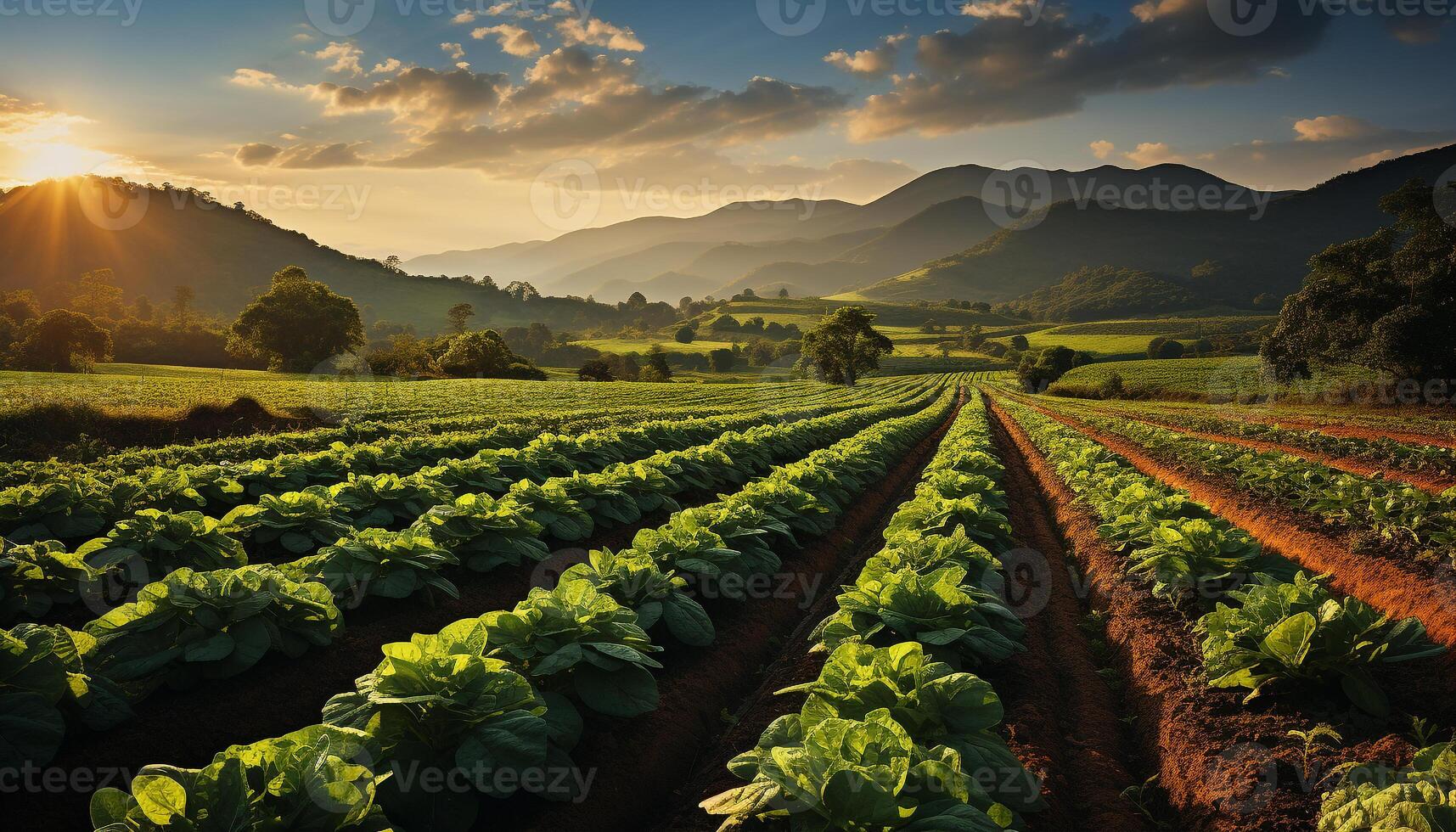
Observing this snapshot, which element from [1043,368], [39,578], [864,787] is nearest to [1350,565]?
[864,787]

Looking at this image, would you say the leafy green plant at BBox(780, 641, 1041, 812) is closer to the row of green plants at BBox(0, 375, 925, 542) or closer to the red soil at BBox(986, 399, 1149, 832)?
the red soil at BBox(986, 399, 1149, 832)

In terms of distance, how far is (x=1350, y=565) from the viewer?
7785 millimetres

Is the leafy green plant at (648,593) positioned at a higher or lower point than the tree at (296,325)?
lower

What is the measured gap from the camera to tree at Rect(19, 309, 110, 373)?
156 feet

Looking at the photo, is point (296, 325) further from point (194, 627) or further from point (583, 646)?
point (583, 646)

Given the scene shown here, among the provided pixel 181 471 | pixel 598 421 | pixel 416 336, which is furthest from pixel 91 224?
pixel 181 471

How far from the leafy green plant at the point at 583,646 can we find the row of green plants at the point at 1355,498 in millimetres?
8091

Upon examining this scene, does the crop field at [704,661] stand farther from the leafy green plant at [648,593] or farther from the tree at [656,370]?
the tree at [656,370]

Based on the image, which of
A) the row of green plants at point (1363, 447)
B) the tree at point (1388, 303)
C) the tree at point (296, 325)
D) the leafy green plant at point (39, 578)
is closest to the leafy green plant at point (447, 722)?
the leafy green plant at point (39, 578)

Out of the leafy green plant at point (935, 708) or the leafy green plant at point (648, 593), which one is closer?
the leafy green plant at point (935, 708)

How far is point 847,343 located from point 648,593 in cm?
7403

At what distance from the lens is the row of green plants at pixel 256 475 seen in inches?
289

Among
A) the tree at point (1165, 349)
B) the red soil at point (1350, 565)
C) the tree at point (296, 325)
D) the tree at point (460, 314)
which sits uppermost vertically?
the tree at point (460, 314)

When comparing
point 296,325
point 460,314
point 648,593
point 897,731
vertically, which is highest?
point 460,314
